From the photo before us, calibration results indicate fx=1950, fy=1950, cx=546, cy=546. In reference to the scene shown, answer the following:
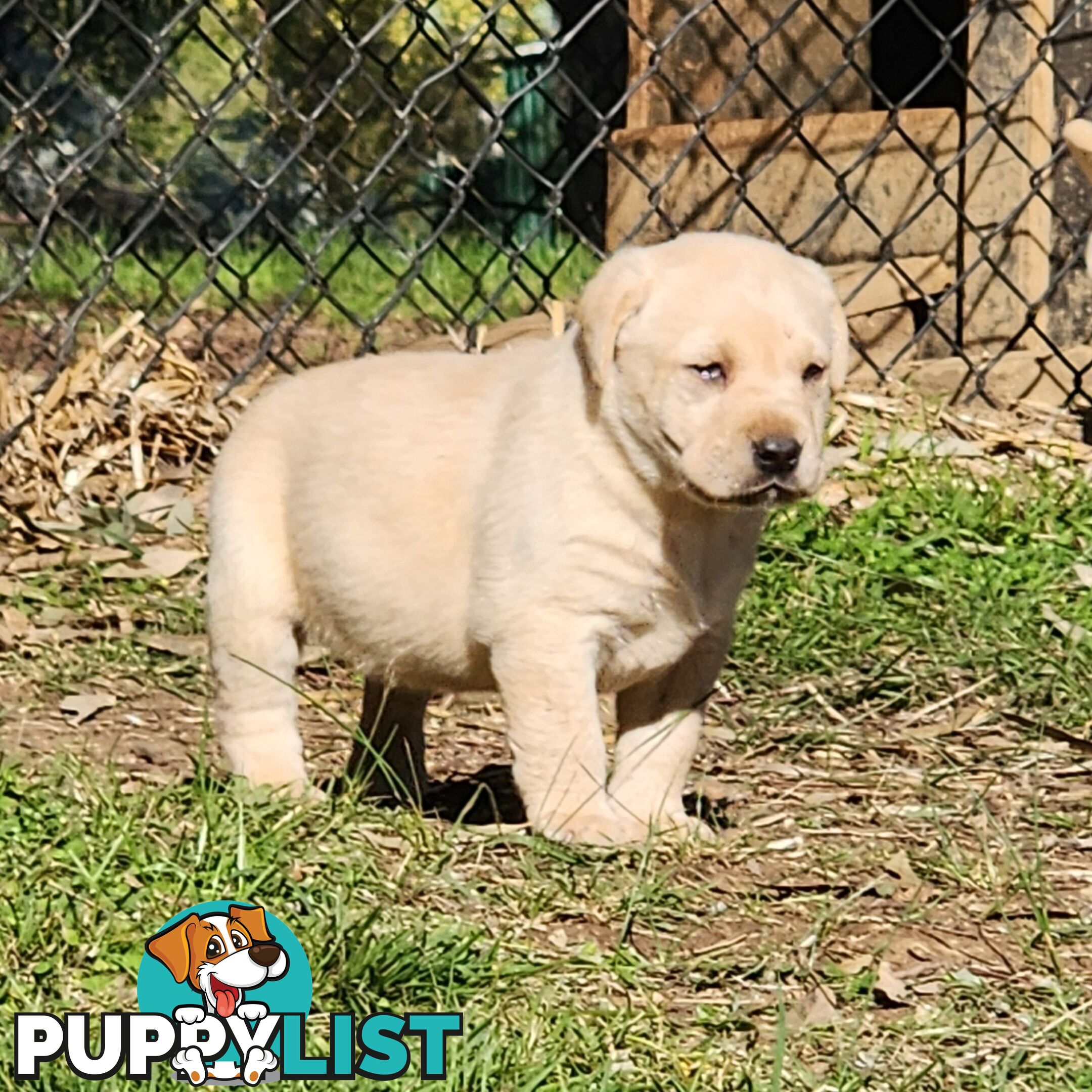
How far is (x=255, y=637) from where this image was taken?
347cm

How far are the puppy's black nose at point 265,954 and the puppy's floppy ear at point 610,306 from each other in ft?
3.62

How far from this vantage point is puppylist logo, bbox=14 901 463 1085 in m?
2.29

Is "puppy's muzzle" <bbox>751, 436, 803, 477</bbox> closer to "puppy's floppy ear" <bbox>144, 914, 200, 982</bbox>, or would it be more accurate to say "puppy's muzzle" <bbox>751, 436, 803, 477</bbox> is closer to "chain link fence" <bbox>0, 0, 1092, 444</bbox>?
"puppy's floppy ear" <bbox>144, 914, 200, 982</bbox>

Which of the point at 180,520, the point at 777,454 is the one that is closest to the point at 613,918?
the point at 777,454

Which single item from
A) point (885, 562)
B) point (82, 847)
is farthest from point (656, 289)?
point (885, 562)

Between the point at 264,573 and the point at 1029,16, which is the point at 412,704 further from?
the point at 1029,16

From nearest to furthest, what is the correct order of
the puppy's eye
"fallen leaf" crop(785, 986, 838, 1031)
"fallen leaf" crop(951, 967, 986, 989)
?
1. "fallen leaf" crop(785, 986, 838, 1031)
2. "fallen leaf" crop(951, 967, 986, 989)
3. the puppy's eye

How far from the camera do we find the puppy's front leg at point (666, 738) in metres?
3.36

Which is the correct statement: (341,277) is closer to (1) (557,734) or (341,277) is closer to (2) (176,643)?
(2) (176,643)

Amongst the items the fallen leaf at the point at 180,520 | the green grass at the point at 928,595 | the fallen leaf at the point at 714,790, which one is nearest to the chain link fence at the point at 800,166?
the fallen leaf at the point at 180,520

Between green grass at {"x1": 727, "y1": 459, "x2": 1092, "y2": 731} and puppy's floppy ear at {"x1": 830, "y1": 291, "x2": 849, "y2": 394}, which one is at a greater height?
puppy's floppy ear at {"x1": 830, "y1": 291, "x2": 849, "y2": 394}

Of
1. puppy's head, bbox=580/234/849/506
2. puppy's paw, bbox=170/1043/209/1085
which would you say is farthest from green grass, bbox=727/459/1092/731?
puppy's paw, bbox=170/1043/209/1085

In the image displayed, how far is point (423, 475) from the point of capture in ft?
11.1

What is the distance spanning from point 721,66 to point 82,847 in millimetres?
4268
